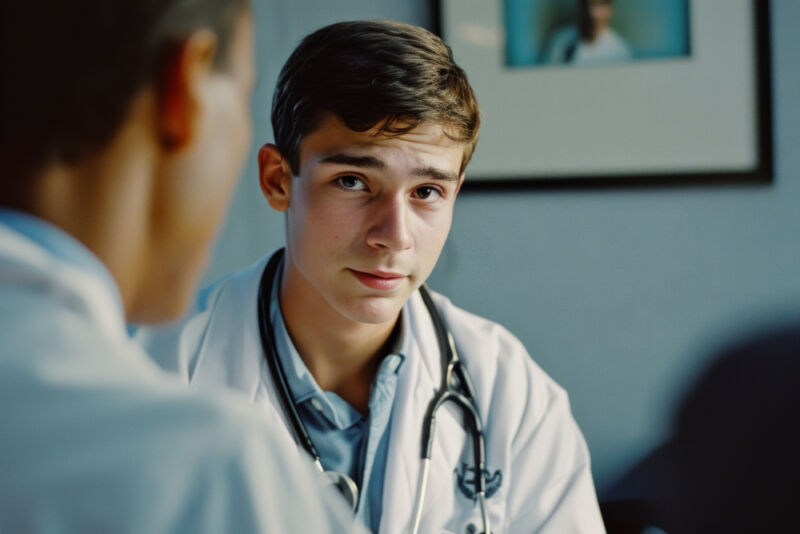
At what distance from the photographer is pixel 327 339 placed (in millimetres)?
1102

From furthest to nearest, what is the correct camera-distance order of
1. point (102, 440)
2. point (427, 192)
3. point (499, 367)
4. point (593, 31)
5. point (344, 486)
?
1. point (593, 31)
2. point (499, 367)
3. point (427, 192)
4. point (344, 486)
5. point (102, 440)

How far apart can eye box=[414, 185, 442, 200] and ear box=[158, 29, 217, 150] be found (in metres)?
0.65

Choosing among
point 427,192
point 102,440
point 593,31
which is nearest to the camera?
point 102,440

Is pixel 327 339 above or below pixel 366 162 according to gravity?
below

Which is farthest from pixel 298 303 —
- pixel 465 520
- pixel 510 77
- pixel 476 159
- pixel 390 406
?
pixel 510 77

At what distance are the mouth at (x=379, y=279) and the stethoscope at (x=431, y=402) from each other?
0.55 feet

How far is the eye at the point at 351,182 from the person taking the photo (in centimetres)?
100

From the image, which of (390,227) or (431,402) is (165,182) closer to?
(390,227)

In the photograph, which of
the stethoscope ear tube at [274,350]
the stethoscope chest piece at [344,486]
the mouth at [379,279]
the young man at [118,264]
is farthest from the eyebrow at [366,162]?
the young man at [118,264]

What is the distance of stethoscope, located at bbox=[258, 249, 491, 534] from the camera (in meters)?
0.99

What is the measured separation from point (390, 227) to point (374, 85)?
181 mm

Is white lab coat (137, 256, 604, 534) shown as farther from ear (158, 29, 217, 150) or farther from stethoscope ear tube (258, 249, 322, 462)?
ear (158, 29, 217, 150)

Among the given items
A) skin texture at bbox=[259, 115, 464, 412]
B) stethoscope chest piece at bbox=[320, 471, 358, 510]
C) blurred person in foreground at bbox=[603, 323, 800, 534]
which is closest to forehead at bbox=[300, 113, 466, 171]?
skin texture at bbox=[259, 115, 464, 412]

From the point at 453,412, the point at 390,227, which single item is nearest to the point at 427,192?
the point at 390,227
